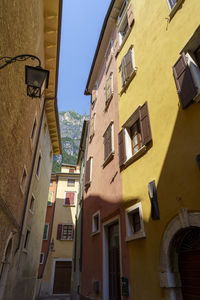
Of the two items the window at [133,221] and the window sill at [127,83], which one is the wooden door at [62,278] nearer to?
the window at [133,221]

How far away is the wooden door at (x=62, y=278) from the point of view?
21547 millimetres

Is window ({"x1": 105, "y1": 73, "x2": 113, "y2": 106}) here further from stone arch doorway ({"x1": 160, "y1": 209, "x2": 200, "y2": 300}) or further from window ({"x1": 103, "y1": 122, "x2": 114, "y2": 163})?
stone arch doorway ({"x1": 160, "y1": 209, "x2": 200, "y2": 300})

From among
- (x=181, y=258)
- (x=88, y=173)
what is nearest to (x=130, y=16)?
(x=88, y=173)

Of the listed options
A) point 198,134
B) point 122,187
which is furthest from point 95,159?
point 198,134

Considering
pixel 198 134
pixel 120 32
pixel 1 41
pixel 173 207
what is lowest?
pixel 173 207

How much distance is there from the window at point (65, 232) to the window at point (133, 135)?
730 inches

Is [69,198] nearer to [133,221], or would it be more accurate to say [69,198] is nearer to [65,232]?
[65,232]

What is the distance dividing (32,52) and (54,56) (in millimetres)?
4424

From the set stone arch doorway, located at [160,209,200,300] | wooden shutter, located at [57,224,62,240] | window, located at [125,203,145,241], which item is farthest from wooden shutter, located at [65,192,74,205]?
stone arch doorway, located at [160,209,200,300]

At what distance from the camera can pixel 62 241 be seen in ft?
75.3

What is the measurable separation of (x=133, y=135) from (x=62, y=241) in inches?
752

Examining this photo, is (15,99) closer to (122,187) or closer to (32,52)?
(32,52)

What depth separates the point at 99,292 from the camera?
24.6ft

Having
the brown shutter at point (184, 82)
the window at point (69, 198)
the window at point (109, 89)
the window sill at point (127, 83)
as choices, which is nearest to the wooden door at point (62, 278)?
the window at point (69, 198)
